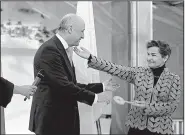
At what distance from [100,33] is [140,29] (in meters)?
0.44

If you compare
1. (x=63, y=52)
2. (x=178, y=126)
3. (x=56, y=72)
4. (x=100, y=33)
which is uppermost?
(x=100, y=33)

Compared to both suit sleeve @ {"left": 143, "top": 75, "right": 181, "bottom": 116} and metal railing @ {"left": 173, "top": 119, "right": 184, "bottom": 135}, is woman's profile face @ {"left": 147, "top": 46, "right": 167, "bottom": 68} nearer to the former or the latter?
suit sleeve @ {"left": 143, "top": 75, "right": 181, "bottom": 116}

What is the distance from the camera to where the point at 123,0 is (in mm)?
4043

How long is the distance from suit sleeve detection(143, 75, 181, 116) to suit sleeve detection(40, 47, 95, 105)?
1.90ft

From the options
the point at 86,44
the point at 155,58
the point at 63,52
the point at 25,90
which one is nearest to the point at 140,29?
the point at 86,44

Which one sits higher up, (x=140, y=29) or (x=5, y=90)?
(x=140, y=29)

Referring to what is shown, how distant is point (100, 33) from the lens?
395 centimetres

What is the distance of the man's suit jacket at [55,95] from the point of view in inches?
99.1

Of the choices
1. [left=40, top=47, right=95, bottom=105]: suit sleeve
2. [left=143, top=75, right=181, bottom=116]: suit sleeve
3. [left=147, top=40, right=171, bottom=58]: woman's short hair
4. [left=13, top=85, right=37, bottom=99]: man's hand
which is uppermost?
[left=147, top=40, right=171, bottom=58]: woman's short hair

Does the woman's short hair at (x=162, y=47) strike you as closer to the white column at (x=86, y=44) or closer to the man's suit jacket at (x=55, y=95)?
the man's suit jacket at (x=55, y=95)

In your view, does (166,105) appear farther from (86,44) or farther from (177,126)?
(177,126)

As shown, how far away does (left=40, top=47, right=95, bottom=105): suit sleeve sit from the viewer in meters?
2.51

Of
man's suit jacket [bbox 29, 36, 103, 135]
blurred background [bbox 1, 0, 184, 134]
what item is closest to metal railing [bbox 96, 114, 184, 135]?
blurred background [bbox 1, 0, 184, 134]

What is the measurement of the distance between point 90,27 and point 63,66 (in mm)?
1020
